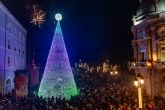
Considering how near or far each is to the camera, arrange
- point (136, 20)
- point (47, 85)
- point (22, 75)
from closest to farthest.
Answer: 1. point (47, 85)
2. point (22, 75)
3. point (136, 20)

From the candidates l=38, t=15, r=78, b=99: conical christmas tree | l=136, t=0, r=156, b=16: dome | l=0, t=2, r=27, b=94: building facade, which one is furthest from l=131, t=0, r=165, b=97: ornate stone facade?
l=0, t=2, r=27, b=94: building facade

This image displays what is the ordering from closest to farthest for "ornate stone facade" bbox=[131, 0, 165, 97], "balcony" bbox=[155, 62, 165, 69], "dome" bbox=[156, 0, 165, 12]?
"balcony" bbox=[155, 62, 165, 69]
"ornate stone facade" bbox=[131, 0, 165, 97]
"dome" bbox=[156, 0, 165, 12]

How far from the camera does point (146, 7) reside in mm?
42688

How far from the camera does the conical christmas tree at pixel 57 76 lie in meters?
34.0

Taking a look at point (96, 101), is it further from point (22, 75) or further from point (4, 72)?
point (22, 75)

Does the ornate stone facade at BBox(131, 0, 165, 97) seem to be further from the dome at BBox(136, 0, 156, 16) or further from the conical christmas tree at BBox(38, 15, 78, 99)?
the conical christmas tree at BBox(38, 15, 78, 99)

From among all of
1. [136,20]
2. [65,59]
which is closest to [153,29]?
[136,20]

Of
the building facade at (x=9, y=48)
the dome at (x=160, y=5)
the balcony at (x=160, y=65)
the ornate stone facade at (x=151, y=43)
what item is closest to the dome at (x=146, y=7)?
the ornate stone facade at (x=151, y=43)

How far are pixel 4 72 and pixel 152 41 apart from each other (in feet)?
66.5

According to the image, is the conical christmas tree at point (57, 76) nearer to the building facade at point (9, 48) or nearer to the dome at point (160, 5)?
the building facade at point (9, 48)

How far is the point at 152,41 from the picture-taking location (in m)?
39.1

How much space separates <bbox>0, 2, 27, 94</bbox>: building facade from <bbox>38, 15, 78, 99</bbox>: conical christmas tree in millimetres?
4901

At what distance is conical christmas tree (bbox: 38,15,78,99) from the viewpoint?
3403cm

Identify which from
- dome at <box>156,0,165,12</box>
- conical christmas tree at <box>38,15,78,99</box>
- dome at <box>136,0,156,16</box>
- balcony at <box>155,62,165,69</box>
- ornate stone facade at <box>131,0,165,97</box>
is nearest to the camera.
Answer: conical christmas tree at <box>38,15,78,99</box>
